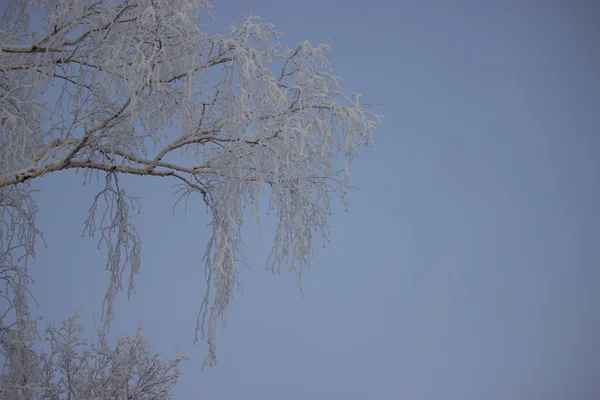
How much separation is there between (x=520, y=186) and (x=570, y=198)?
2.98 ft

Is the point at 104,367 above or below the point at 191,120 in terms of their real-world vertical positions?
above

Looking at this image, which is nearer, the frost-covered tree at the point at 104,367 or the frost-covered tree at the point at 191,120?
the frost-covered tree at the point at 191,120

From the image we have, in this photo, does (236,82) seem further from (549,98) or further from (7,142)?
(549,98)

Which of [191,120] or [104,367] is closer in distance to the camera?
[191,120]

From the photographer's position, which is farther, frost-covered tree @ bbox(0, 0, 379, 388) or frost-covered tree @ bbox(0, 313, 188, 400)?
frost-covered tree @ bbox(0, 313, 188, 400)

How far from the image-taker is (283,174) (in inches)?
108

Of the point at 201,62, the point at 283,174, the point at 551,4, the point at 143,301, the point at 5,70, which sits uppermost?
the point at 551,4

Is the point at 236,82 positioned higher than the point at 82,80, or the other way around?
the point at 82,80

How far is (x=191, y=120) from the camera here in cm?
302

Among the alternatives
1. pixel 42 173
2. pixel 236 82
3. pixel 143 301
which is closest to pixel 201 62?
pixel 236 82

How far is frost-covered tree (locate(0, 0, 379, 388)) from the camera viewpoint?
2588mm

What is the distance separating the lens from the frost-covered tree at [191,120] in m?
2.59

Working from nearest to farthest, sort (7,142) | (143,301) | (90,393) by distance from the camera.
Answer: (7,142) → (90,393) → (143,301)

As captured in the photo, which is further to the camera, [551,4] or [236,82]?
[551,4]
